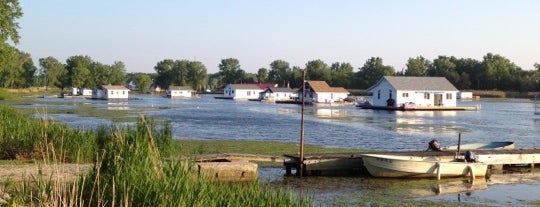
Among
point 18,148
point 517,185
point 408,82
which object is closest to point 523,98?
point 408,82

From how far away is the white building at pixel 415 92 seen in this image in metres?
79.2

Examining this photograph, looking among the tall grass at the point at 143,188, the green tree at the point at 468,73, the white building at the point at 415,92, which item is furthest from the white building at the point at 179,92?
the tall grass at the point at 143,188

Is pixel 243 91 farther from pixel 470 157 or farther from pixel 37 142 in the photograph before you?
pixel 37 142

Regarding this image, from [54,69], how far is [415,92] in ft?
396

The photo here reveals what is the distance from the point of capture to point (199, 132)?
39375 mm

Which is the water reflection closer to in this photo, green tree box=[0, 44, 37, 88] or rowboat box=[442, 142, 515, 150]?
rowboat box=[442, 142, 515, 150]

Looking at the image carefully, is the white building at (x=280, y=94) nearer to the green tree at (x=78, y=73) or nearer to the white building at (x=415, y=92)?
the white building at (x=415, y=92)

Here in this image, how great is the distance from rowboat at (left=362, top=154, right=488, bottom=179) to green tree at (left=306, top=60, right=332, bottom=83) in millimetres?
146411

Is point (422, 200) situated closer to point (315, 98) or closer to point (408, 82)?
point (408, 82)

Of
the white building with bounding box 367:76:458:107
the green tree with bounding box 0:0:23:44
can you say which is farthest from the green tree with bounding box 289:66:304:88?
the green tree with bounding box 0:0:23:44

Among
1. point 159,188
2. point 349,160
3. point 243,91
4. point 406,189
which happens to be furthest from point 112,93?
point 159,188

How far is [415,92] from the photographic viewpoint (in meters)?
79.8

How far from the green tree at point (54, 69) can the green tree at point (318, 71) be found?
69.8 m

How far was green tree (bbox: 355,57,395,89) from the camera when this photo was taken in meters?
166
